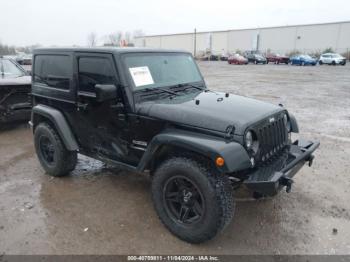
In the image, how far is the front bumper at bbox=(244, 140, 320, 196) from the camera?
8.88ft

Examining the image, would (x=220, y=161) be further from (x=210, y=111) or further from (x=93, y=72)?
(x=93, y=72)

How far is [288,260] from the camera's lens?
2.87m

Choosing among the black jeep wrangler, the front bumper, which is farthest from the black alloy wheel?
the front bumper

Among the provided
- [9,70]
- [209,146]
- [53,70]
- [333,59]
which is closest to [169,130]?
[209,146]

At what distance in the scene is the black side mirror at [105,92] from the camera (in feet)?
10.4

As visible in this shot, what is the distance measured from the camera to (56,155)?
4340mm

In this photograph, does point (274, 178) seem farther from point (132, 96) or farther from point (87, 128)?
point (87, 128)

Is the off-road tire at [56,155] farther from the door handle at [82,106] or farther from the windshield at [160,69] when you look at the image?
the windshield at [160,69]

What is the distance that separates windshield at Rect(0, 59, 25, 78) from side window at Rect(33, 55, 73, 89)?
3580mm

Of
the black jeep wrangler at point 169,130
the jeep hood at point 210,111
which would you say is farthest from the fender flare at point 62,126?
the jeep hood at point 210,111

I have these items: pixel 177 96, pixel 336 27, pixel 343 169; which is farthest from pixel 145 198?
pixel 336 27

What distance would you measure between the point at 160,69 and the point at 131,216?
1.83m

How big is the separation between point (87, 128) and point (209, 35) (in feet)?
250

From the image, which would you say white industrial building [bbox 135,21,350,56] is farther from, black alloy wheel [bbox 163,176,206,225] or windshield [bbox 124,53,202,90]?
black alloy wheel [bbox 163,176,206,225]
